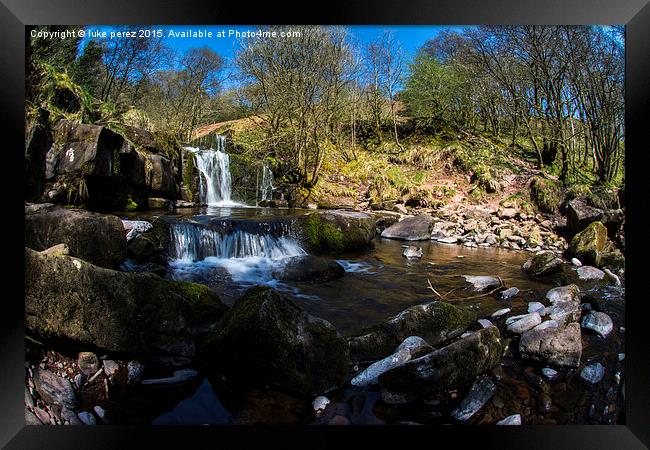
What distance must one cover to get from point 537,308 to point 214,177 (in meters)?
7.04

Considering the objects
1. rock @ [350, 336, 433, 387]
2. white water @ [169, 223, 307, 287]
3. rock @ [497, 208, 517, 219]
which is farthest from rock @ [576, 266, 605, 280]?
white water @ [169, 223, 307, 287]

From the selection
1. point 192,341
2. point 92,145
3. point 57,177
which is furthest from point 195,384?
point 92,145

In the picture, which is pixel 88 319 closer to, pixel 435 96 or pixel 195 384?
pixel 195 384

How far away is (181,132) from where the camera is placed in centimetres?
630

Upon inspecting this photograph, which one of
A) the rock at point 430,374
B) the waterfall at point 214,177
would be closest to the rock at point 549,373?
the rock at point 430,374

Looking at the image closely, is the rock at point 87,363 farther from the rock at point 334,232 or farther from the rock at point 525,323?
the rock at point 334,232

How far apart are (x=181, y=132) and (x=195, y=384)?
521 cm

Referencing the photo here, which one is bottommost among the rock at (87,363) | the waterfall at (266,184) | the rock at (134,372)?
the rock at (134,372)

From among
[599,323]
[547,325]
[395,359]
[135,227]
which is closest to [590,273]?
[599,323]

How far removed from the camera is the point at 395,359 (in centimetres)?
232

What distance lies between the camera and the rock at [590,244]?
131 inches

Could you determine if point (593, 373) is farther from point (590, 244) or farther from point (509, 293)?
point (590, 244)
